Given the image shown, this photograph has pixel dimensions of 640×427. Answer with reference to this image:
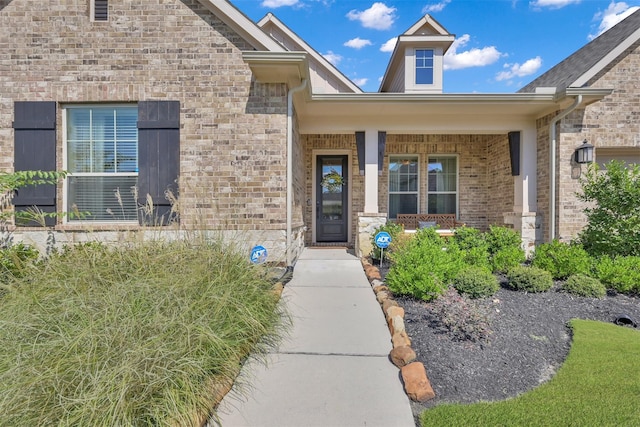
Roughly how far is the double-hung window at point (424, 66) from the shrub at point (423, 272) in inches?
228

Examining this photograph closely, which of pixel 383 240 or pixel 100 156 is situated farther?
pixel 383 240

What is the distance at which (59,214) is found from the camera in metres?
5.08

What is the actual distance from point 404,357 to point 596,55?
755 cm

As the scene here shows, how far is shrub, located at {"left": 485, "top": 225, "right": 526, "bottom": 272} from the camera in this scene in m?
5.25

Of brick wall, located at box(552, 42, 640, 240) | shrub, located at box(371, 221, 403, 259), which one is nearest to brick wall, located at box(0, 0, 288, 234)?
shrub, located at box(371, 221, 403, 259)

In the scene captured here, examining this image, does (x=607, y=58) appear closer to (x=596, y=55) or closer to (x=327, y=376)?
(x=596, y=55)

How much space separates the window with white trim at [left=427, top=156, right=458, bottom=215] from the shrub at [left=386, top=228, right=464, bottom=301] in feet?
13.9

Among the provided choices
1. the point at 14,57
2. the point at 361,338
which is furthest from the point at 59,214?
the point at 361,338

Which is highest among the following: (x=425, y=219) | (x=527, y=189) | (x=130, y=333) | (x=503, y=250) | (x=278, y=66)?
(x=278, y=66)

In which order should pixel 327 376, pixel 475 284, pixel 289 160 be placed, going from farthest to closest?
pixel 289 160, pixel 475 284, pixel 327 376

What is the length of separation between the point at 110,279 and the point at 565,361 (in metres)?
3.99

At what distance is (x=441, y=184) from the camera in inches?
340

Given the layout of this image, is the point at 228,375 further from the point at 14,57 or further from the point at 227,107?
the point at 14,57

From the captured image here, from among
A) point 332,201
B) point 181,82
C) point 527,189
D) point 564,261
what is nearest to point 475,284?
point 564,261
